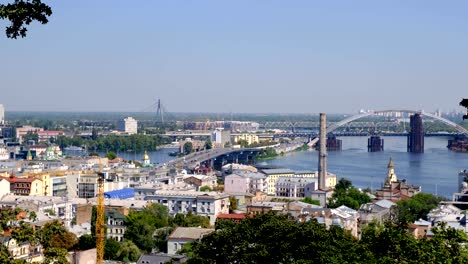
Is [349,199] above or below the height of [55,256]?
below

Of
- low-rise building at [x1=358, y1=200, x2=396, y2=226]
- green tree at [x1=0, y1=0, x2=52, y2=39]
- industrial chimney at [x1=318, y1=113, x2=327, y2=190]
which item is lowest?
low-rise building at [x1=358, y1=200, x2=396, y2=226]

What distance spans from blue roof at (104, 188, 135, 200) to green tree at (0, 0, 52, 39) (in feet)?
50.5

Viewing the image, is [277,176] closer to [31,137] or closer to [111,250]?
[111,250]

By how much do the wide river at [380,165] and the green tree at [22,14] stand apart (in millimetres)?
19182

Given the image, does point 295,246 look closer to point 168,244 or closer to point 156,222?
point 168,244

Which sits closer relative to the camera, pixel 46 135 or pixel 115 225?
pixel 115 225

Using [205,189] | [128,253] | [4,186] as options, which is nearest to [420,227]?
[128,253]

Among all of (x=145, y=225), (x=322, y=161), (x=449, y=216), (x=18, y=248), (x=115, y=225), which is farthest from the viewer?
(x=322, y=161)

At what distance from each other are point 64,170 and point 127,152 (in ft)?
62.6

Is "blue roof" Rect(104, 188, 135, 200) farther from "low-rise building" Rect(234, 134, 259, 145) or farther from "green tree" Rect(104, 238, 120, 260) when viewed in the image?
"low-rise building" Rect(234, 134, 259, 145)

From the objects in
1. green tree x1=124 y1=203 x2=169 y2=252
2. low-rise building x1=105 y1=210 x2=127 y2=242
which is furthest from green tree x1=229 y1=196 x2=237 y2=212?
low-rise building x1=105 y1=210 x2=127 y2=242

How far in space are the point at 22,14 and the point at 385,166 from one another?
2990 centimetres

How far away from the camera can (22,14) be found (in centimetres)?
267

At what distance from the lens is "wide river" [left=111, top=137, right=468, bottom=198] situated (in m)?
24.8
